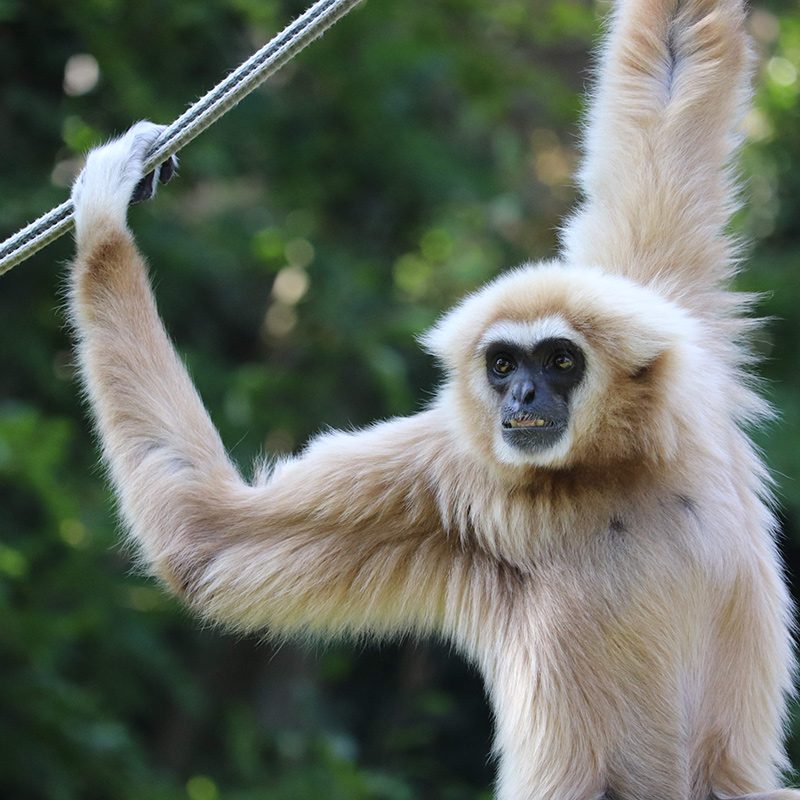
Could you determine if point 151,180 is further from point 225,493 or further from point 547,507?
point 547,507

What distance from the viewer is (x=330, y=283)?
9453 mm

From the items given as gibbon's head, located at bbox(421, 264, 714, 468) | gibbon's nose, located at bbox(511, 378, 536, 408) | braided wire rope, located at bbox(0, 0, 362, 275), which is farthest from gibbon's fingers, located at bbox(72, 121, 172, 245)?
gibbon's nose, located at bbox(511, 378, 536, 408)

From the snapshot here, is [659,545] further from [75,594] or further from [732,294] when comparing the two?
[75,594]

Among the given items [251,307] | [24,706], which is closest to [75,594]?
[24,706]

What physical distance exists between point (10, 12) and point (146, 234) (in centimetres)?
184

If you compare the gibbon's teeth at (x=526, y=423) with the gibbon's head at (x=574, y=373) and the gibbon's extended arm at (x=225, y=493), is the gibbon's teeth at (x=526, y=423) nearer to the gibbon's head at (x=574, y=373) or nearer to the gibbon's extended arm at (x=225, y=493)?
the gibbon's head at (x=574, y=373)

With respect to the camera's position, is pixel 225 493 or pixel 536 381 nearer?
pixel 536 381

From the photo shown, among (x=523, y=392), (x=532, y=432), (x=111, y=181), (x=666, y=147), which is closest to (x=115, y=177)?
(x=111, y=181)

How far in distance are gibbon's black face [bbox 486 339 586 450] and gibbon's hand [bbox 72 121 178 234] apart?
5.07 ft

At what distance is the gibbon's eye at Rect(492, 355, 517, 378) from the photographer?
4.41 meters

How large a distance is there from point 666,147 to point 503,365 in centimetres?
130

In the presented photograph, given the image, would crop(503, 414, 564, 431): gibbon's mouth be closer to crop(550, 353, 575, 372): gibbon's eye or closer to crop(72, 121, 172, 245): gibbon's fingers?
crop(550, 353, 575, 372): gibbon's eye

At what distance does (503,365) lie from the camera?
443 centimetres

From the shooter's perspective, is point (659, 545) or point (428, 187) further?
point (428, 187)
